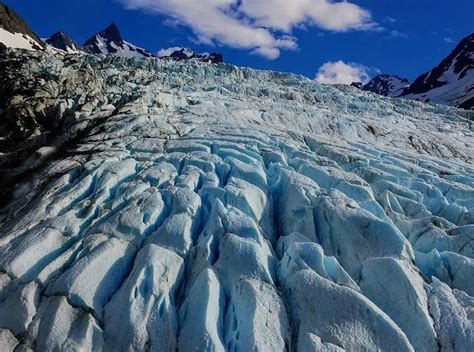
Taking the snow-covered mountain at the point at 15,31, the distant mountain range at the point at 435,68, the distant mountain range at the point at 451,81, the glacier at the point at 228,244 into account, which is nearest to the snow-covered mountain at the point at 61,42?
the distant mountain range at the point at 435,68

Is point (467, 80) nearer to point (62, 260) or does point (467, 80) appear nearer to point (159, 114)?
point (159, 114)

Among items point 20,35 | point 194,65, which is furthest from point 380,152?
point 20,35

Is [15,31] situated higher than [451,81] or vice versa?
[15,31]

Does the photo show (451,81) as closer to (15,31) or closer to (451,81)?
(451,81)

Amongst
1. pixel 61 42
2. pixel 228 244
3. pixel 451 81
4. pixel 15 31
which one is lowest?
pixel 451 81

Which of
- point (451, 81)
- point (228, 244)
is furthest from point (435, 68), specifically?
point (228, 244)

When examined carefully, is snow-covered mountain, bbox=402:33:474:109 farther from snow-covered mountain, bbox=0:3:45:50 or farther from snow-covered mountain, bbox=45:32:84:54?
snow-covered mountain, bbox=45:32:84:54
